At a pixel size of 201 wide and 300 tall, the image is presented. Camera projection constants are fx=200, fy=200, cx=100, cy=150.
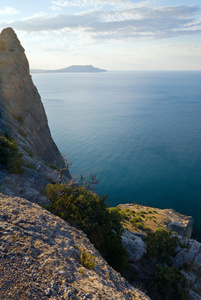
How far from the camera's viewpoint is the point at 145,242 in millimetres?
28281

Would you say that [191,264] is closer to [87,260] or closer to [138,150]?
[87,260]

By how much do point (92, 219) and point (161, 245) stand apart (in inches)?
498

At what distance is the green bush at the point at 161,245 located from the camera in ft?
86.4

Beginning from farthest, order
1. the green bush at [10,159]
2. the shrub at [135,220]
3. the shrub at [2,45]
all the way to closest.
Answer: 1. the shrub at [2,45]
2. the shrub at [135,220]
3. the green bush at [10,159]

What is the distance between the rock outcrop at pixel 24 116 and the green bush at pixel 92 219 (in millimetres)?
4761

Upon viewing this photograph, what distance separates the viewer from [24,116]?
1681 inches

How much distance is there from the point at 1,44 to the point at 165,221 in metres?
55.7

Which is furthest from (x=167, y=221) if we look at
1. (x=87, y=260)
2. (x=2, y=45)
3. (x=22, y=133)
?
(x=2, y=45)

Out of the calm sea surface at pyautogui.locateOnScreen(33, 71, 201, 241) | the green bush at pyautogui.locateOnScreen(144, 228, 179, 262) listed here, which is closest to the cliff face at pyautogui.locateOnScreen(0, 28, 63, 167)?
the green bush at pyautogui.locateOnScreen(144, 228, 179, 262)

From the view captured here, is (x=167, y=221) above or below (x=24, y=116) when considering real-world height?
below

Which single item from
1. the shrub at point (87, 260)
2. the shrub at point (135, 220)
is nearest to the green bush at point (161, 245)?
the shrub at point (135, 220)

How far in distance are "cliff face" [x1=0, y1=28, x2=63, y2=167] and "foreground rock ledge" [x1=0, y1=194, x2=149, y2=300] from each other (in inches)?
923

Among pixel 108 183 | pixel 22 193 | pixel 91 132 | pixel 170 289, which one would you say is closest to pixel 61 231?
pixel 22 193

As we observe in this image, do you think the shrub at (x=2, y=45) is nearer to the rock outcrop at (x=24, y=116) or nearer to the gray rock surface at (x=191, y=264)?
the rock outcrop at (x=24, y=116)
